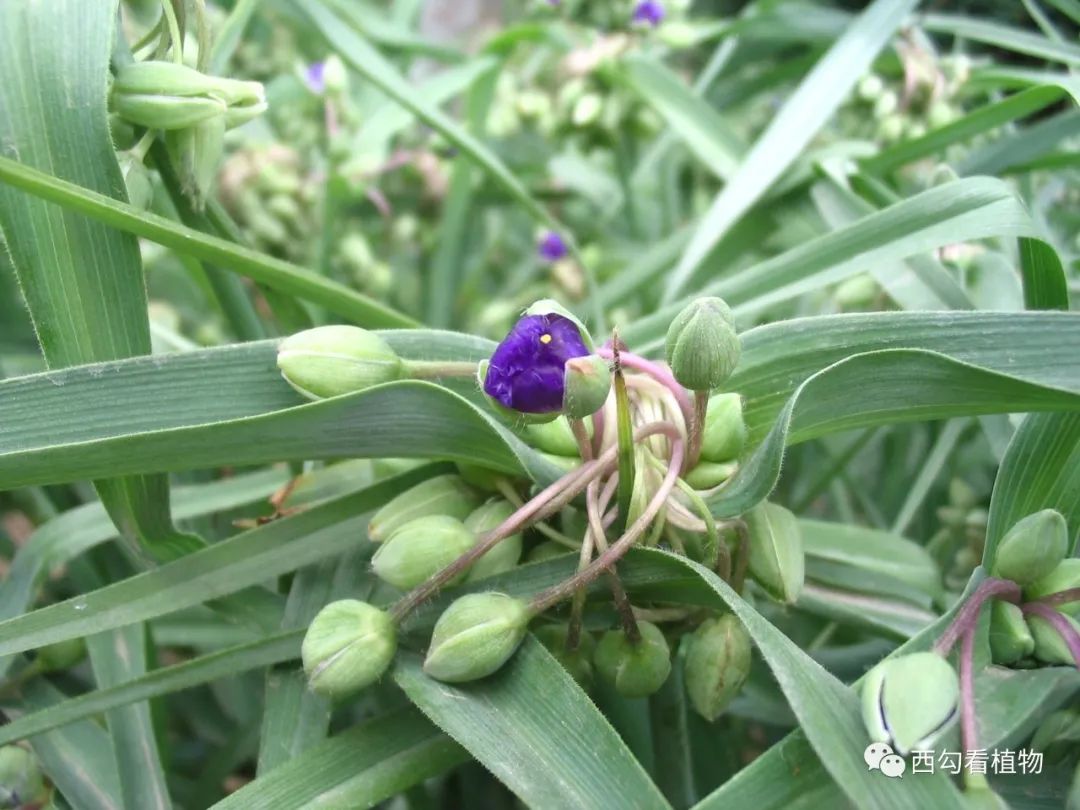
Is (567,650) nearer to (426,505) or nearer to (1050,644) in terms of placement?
(426,505)

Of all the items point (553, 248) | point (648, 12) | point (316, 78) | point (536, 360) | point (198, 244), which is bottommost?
point (536, 360)

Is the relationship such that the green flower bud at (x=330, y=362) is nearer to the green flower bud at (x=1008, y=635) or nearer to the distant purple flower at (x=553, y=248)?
the green flower bud at (x=1008, y=635)

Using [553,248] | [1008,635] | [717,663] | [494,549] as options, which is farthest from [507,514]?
[553,248]

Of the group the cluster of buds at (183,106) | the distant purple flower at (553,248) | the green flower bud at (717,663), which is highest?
the distant purple flower at (553,248)

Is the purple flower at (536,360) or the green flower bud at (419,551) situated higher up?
the purple flower at (536,360)

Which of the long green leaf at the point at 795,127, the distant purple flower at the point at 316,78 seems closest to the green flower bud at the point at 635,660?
the long green leaf at the point at 795,127

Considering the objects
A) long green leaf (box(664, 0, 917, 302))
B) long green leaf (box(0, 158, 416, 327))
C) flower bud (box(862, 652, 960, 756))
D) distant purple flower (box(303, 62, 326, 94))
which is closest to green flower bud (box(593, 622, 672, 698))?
flower bud (box(862, 652, 960, 756))

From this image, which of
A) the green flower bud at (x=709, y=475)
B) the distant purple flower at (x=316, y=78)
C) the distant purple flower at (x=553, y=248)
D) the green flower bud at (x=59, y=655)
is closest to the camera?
the green flower bud at (x=709, y=475)
